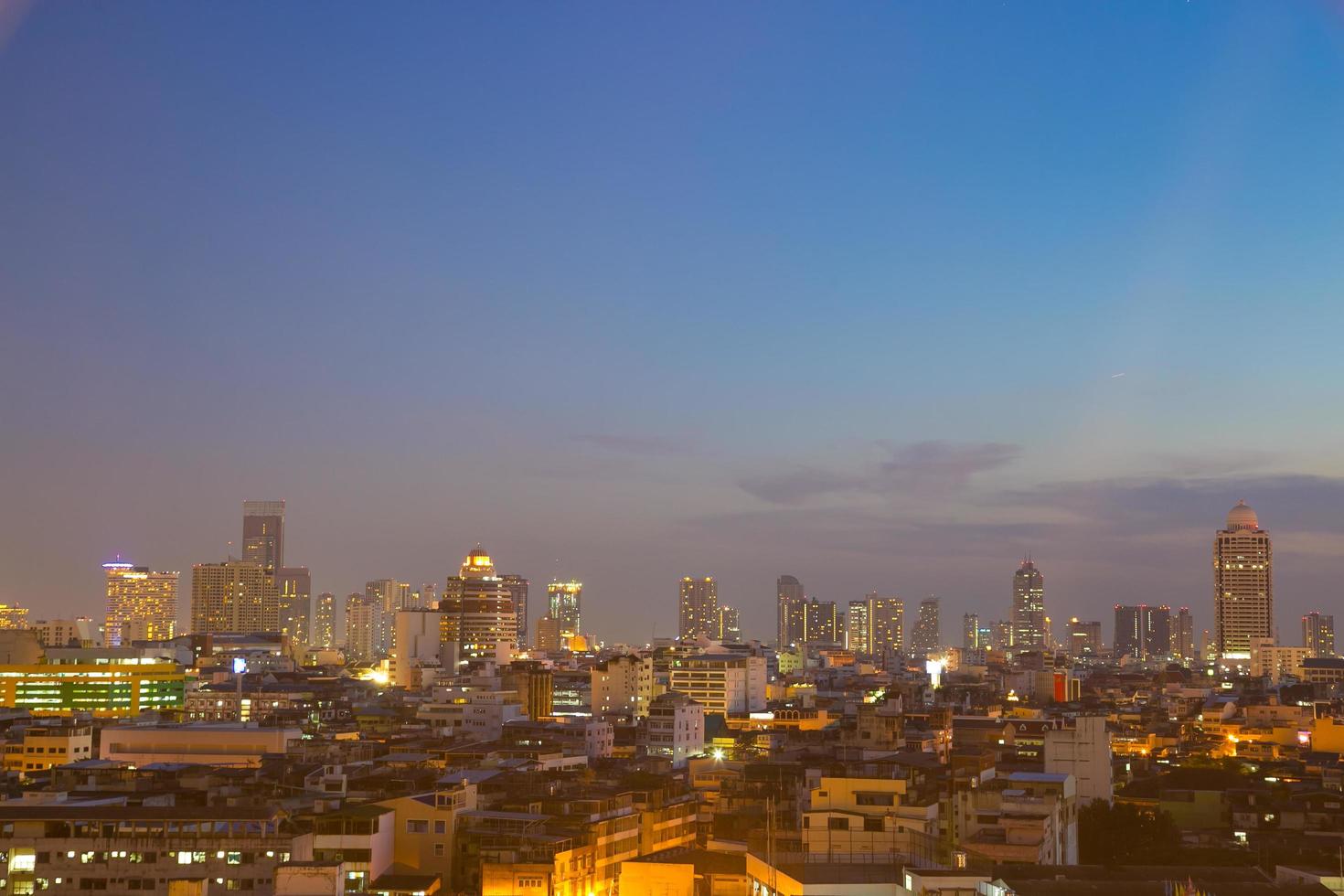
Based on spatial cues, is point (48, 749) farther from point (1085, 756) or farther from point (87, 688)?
point (1085, 756)

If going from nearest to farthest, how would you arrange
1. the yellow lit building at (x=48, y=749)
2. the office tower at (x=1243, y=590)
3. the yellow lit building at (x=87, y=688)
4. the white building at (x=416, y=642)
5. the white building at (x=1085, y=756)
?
the white building at (x=1085, y=756), the yellow lit building at (x=48, y=749), the yellow lit building at (x=87, y=688), the white building at (x=416, y=642), the office tower at (x=1243, y=590)

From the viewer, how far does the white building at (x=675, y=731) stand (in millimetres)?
59812

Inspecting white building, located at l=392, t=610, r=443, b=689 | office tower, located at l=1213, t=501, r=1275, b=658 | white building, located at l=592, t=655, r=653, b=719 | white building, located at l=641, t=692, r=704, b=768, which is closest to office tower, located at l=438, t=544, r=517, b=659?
white building, located at l=392, t=610, r=443, b=689

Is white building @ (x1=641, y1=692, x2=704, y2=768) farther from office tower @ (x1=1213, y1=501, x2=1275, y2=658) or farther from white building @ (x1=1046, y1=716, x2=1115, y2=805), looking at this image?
office tower @ (x1=1213, y1=501, x2=1275, y2=658)

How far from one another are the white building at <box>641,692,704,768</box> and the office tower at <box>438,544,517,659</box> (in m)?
59.3

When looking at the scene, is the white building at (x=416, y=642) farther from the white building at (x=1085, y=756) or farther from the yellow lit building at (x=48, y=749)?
the white building at (x=1085, y=756)

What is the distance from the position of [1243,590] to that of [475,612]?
80721 millimetres

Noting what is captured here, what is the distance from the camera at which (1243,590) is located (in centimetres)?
15975

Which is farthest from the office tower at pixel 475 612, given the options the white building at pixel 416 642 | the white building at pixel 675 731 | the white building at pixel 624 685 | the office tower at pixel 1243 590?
the office tower at pixel 1243 590

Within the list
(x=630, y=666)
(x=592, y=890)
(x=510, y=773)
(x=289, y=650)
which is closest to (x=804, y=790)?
(x=510, y=773)

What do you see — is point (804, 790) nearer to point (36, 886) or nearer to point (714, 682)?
point (36, 886)

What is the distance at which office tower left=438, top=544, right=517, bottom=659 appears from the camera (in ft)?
405

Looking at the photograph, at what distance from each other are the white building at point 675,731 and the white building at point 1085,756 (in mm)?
20874

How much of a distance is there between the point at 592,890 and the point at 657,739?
103 feet
